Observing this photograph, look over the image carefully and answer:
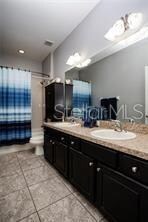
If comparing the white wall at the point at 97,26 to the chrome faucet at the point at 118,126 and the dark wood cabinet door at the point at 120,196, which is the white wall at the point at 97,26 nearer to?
the chrome faucet at the point at 118,126

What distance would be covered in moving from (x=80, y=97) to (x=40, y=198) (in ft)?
5.17

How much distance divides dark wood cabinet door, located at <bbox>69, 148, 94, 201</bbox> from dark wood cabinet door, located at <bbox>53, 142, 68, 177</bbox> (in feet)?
0.39

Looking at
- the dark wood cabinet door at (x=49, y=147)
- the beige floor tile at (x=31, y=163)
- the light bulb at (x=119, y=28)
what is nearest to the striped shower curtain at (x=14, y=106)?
the beige floor tile at (x=31, y=163)

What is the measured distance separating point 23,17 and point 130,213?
283cm

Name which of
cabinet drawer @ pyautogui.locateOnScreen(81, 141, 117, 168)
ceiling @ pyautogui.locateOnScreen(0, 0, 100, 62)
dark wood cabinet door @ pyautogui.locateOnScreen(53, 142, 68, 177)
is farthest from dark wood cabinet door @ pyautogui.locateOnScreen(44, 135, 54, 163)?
ceiling @ pyautogui.locateOnScreen(0, 0, 100, 62)

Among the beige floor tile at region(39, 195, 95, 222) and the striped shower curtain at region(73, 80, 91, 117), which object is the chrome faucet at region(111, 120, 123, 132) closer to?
the striped shower curtain at region(73, 80, 91, 117)

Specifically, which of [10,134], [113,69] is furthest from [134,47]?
[10,134]

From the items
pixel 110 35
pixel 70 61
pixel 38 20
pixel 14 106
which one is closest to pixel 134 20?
pixel 110 35

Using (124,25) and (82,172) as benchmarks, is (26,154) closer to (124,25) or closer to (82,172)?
(82,172)

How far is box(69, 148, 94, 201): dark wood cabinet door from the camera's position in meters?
1.22

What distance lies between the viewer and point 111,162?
1.00m

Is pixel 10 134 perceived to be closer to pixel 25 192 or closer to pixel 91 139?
pixel 25 192

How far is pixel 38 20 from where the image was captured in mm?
2074

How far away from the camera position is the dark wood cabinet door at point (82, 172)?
122cm
